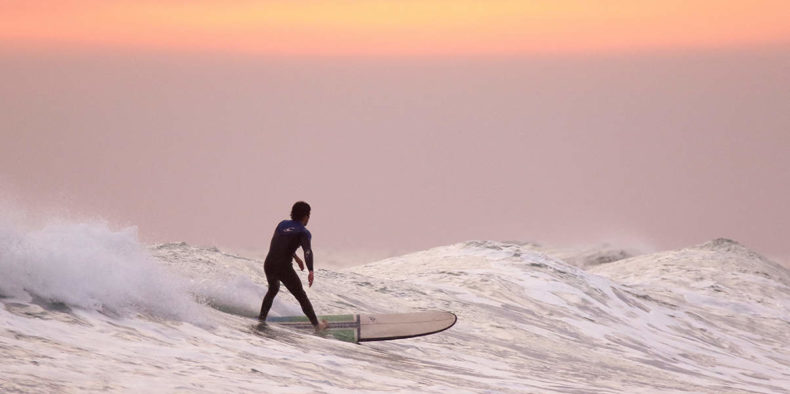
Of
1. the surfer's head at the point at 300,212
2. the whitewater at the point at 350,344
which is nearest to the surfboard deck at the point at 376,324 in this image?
the whitewater at the point at 350,344

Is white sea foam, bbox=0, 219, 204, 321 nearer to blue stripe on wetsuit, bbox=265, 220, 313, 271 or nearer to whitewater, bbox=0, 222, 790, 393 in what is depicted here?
whitewater, bbox=0, 222, 790, 393

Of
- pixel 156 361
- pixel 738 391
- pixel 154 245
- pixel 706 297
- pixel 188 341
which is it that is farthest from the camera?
pixel 706 297

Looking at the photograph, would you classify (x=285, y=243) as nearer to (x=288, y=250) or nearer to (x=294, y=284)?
(x=288, y=250)

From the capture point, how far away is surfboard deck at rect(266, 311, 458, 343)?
19.1m

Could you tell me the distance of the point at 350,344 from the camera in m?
19.0

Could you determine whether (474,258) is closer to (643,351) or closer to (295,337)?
(643,351)

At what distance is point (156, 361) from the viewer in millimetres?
14648

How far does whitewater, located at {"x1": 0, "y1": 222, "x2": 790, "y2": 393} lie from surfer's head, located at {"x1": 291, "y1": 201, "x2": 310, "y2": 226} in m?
1.96

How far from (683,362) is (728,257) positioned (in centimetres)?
3108

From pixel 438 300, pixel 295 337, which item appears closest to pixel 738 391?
pixel 438 300

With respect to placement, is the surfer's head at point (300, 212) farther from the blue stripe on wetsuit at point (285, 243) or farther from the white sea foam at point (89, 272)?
the white sea foam at point (89, 272)

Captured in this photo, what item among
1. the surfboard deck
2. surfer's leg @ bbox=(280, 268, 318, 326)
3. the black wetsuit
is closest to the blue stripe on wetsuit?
the black wetsuit

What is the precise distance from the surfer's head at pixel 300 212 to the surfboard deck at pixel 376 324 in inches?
81.1

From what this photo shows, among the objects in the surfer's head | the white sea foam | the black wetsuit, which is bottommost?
the white sea foam
